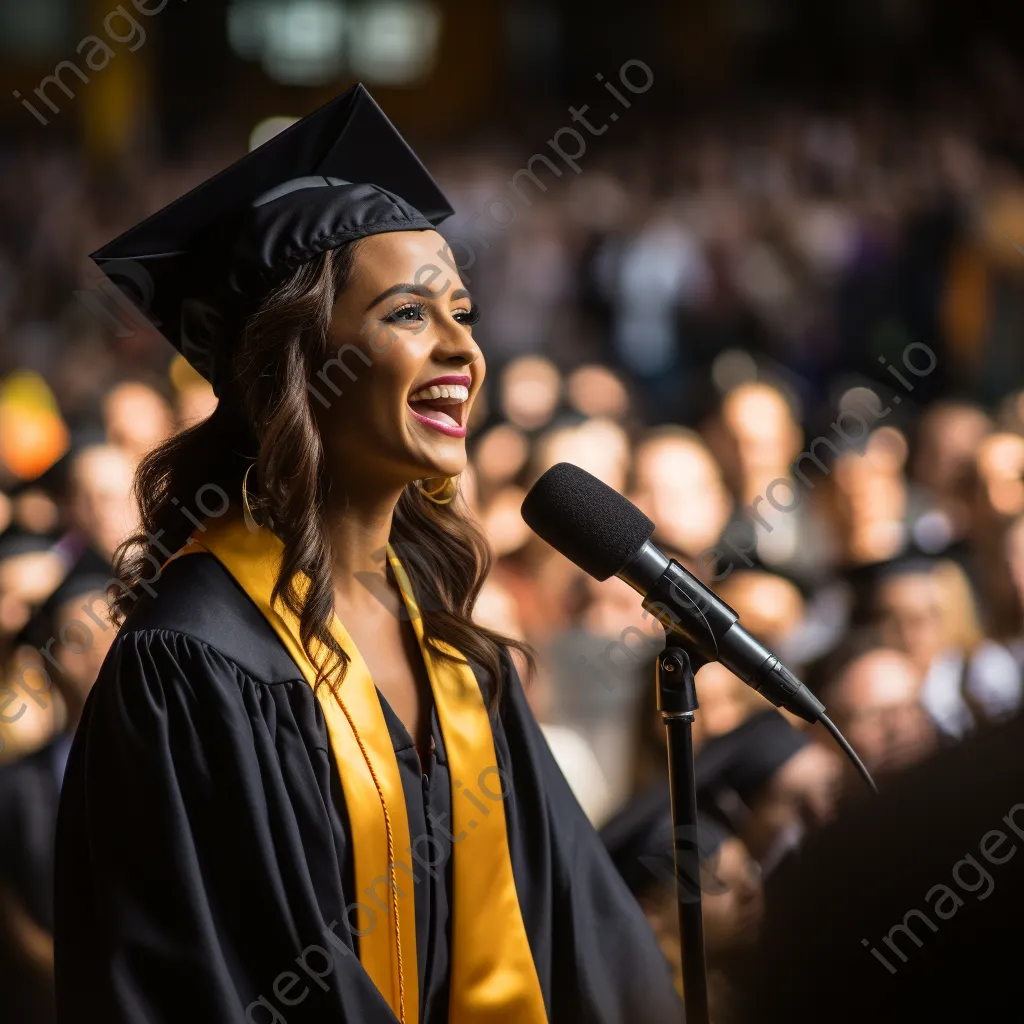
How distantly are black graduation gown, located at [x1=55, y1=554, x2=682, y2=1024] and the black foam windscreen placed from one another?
372mm

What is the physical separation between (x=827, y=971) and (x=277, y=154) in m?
1.29

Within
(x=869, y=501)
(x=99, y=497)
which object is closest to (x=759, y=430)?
(x=869, y=501)

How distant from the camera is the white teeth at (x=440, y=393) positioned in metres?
1.71

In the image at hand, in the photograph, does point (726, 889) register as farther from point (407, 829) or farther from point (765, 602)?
point (765, 602)

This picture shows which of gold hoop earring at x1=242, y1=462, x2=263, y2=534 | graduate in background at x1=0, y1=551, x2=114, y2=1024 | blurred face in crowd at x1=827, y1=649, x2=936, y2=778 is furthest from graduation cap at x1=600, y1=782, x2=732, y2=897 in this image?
graduate in background at x1=0, y1=551, x2=114, y2=1024

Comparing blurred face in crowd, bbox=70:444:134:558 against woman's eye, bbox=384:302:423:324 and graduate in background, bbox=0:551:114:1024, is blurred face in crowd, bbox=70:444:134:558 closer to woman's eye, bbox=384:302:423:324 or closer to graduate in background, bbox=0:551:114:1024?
graduate in background, bbox=0:551:114:1024

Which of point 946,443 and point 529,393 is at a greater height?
point 529,393

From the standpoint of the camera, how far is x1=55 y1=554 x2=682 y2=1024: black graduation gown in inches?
57.3

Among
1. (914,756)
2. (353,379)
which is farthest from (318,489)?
(914,756)

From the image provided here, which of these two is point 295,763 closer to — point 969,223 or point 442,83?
point 969,223

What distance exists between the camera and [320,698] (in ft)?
5.34

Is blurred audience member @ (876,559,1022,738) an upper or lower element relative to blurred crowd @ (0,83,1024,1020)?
lower

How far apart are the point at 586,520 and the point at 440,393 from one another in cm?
29

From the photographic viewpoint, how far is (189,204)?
176cm
